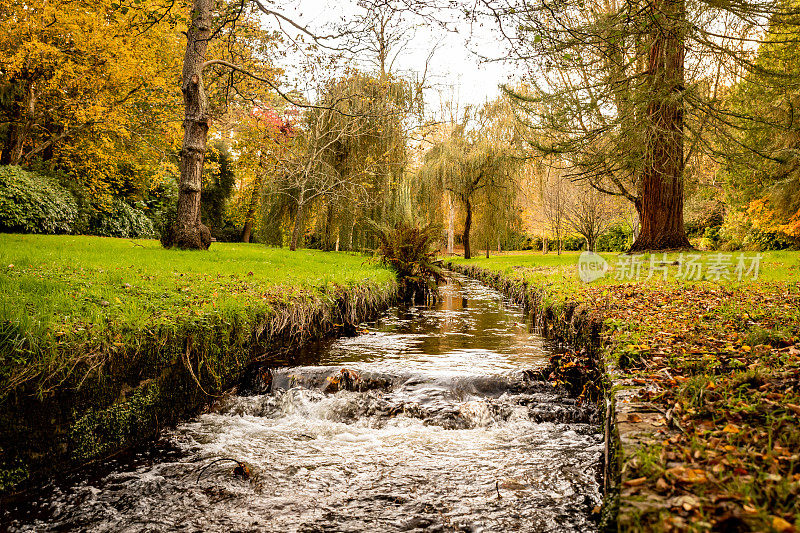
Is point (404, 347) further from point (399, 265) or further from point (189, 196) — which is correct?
point (189, 196)

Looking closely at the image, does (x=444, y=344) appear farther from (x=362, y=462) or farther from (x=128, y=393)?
(x=128, y=393)

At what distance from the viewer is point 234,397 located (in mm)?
4379

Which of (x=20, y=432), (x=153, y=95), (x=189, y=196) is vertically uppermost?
(x=153, y=95)

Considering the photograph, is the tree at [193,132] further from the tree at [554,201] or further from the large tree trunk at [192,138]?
the tree at [554,201]

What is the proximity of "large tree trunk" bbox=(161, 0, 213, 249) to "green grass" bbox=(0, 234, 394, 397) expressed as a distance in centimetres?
213

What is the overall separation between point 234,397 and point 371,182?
43.1 feet

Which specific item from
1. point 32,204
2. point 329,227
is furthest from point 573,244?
point 32,204

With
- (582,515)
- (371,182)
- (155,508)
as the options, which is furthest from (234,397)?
(371,182)

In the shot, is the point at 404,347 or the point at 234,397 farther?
the point at 404,347

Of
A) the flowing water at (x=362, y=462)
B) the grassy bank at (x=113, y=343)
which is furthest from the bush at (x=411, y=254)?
the flowing water at (x=362, y=462)

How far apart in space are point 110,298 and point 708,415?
186 inches

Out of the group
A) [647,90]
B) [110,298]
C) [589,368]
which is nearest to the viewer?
[110,298]

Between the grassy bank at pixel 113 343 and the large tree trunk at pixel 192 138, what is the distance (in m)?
3.70

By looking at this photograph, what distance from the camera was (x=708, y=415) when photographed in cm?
229
